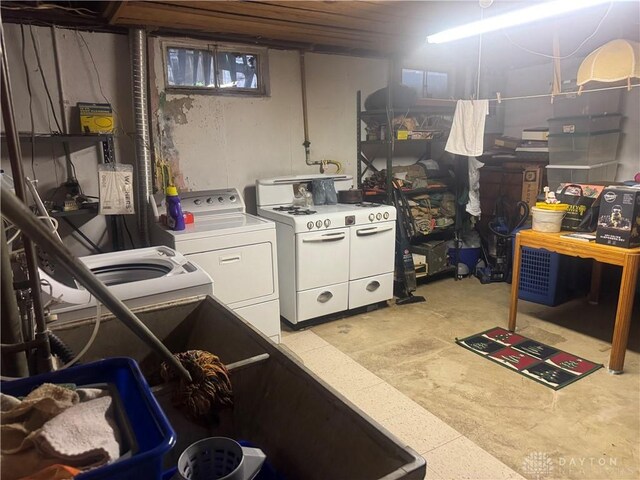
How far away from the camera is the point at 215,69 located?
134 inches

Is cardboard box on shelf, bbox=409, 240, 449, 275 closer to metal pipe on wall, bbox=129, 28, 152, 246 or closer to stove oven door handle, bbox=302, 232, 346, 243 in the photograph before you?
stove oven door handle, bbox=302, 232, 346, 243

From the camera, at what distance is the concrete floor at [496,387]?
1981mm

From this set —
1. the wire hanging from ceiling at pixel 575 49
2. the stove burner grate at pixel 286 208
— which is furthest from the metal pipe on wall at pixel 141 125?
the wire hanging from ceiling at pixel 575 49

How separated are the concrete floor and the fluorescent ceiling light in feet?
6.80

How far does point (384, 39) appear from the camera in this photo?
354 cm

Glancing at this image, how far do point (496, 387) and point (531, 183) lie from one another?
232 centimetres

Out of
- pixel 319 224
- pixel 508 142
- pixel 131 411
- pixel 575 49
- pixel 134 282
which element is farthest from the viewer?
pixel 508 142

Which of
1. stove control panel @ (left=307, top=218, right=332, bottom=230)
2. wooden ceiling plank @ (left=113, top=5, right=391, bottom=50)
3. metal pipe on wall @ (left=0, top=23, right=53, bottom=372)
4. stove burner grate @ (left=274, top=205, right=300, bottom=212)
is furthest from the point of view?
stove burner grate @ (left=274, top=205, right=300, bottom=212)

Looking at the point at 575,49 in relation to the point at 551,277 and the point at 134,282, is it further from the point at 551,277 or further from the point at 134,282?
the point at 134,282

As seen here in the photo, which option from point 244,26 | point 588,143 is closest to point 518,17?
point 588,143

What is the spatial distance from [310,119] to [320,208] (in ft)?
2.85

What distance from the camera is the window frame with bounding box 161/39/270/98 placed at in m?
3.20

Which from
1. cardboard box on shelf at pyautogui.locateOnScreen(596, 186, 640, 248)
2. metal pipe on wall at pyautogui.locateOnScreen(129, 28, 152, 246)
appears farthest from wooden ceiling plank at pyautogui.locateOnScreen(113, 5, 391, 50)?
cardboard box on shelf at pyautogui.locateOnScreen(596, 186, 640, 248)

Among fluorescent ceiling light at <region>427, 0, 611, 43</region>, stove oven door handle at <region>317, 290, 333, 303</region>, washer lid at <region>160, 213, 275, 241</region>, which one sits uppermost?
fluorescent ceiling light at <region>427, 0, 611, 43</region>
